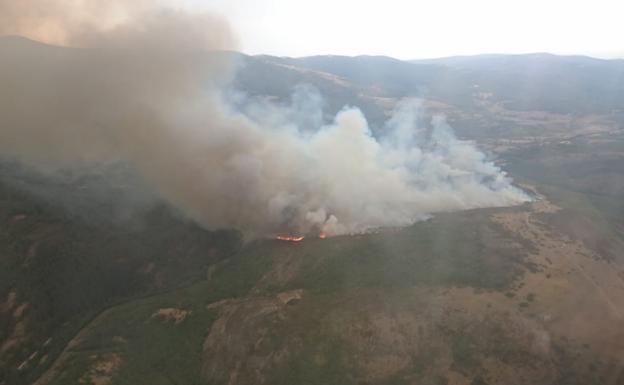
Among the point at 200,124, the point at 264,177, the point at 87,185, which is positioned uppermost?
the point at 200,124

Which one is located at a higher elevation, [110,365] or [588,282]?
[588,282]

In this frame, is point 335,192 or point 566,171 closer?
point 335,192

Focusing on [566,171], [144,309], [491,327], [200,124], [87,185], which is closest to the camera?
Result: [491,327]

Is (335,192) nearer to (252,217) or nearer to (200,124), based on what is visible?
(252,217)

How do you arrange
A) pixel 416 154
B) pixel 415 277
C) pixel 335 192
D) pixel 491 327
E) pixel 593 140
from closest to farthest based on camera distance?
1. pixel 491 327
2. pixel 415 277
3. pixel 335 192
4. pixel 416 154
5. pixel 593 140

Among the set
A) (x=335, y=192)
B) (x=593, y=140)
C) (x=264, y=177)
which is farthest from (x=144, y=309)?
(x=593, y=140)

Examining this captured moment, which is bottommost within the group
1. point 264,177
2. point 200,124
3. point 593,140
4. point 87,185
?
point 593,140

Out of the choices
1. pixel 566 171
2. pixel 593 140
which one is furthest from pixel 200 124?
pixel 593 140

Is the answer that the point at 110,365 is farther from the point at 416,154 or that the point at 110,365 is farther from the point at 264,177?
the point at 416,154

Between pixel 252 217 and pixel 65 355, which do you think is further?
pixel 252 217
